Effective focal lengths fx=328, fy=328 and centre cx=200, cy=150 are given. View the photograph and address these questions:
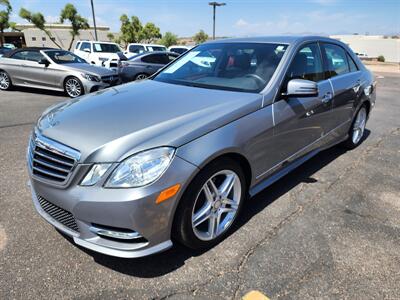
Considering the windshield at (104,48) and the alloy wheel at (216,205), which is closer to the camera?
the alloy wheel at (216,205)

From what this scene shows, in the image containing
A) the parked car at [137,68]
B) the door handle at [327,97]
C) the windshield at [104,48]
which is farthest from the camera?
the windshield at [104,48]

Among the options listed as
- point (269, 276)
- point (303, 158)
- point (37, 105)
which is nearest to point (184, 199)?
point (269, 276)

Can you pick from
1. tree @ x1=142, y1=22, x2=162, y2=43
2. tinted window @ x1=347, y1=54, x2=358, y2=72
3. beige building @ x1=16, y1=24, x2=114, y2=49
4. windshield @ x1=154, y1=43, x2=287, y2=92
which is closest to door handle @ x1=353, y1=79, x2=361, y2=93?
tinted window @ x1=347, y1=54, x2=358, y2=72

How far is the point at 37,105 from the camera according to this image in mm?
8570

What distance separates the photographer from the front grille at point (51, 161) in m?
2.26

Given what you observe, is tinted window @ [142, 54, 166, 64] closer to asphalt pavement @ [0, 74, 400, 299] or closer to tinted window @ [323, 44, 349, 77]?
tinted window @ [323, 44, 349, 77]

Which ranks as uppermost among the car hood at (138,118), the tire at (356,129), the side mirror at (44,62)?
the car hood at (138,118)

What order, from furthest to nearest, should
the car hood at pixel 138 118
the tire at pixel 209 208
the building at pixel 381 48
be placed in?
the building at pixel 381 48 → the tire at pixel 209 208 → the car hood at pixel 138 118

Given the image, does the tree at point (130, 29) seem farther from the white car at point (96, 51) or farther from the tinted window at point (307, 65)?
the tinted window at point (307, 65)

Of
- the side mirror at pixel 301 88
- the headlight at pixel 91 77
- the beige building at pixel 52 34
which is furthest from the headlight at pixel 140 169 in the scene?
the beige building at pixel 52 34

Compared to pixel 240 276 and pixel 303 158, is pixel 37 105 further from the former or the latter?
pixel 240 276

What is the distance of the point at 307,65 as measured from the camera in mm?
3701

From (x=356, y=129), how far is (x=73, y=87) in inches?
312

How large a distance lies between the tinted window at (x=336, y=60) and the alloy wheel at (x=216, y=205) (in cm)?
230
